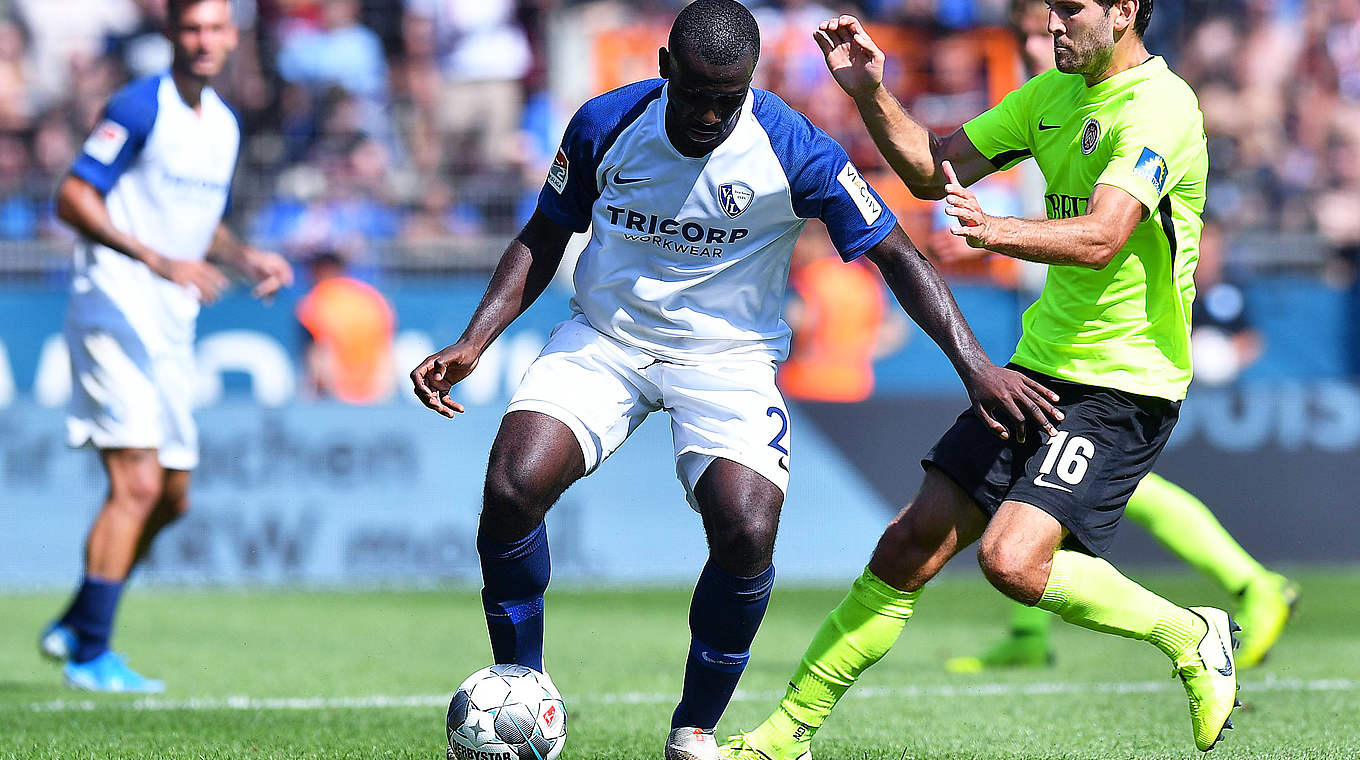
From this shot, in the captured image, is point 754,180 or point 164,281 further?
point 164,281

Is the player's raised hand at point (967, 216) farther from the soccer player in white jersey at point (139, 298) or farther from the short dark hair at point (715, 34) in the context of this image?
the soccer player in white jersey at point (139, 298)

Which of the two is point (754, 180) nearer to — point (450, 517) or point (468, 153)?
point (450, 517)

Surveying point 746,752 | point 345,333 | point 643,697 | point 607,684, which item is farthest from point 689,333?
point 345,333

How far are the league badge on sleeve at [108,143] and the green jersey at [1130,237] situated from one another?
395 cm

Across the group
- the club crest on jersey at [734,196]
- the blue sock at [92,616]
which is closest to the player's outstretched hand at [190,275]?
the blue sock at [92,616]

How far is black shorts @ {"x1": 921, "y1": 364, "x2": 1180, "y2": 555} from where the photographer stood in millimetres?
4652

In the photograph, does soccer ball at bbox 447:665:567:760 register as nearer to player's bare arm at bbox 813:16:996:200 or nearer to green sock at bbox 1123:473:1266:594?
player's bare arm at bbox 813:16:996:200

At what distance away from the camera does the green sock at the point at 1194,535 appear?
6633mm

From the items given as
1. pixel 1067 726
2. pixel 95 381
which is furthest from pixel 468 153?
pixel 1067 726

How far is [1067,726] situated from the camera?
5.66 m

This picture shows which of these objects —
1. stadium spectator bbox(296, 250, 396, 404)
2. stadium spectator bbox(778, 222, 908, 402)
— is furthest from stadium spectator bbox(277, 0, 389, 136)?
stadium spectator bbox(778, 222, 908, 402)

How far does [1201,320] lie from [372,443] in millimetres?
6019

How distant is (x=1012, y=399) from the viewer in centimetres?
442

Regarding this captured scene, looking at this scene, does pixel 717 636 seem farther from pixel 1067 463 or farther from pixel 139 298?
pixel 139 298
